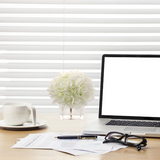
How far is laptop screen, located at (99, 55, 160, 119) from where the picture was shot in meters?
1.25

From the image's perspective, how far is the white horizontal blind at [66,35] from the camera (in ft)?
5.52

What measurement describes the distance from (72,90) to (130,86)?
0.93 ft

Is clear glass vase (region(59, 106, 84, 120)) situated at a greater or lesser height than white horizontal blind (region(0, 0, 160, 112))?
lesser

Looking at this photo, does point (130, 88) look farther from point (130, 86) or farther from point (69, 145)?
point (69, 145)

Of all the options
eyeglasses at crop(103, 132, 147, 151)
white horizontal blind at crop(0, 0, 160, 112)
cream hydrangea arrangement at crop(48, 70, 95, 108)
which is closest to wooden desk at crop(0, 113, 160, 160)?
eyeglasses at crop(103, 132, 147, 151)

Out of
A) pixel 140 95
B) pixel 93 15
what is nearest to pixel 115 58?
pixel 140 95

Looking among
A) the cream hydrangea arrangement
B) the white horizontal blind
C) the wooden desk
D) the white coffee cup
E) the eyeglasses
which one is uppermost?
the white horizontal blind

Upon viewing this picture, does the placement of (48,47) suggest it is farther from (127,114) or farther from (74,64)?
(127,114)

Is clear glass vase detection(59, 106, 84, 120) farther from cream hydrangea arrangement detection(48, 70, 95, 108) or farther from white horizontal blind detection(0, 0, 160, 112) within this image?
white horizontal blind detection(0, 0, 160, 112)

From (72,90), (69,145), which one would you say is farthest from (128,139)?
(72,90)

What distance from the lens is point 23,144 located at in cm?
83

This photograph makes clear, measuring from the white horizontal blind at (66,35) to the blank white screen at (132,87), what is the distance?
42cm

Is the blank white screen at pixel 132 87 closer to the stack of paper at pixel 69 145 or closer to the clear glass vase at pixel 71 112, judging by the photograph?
the clear glass vase at pixel 71 112

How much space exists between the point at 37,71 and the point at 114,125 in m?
0.81
